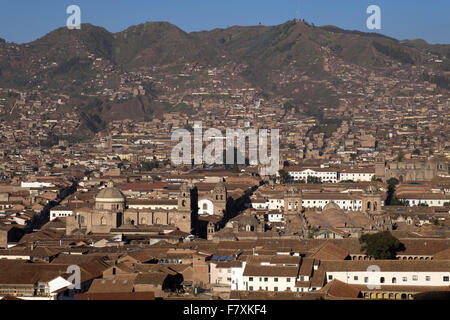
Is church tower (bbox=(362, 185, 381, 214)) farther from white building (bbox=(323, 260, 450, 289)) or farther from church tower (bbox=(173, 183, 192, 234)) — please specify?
white building (bbox=(323, 260, 450, 289))

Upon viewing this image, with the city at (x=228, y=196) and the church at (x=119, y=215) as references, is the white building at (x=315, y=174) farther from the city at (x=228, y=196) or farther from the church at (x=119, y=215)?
the church at (x=119, y=215)

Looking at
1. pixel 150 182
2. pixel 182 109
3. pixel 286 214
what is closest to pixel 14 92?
pixel 182 109

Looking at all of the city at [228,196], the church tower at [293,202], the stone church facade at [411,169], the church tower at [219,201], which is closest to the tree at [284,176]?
the city at [228,196]

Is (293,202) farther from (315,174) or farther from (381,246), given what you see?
(315,174)

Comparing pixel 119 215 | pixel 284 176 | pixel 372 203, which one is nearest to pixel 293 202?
pixel 372 203
